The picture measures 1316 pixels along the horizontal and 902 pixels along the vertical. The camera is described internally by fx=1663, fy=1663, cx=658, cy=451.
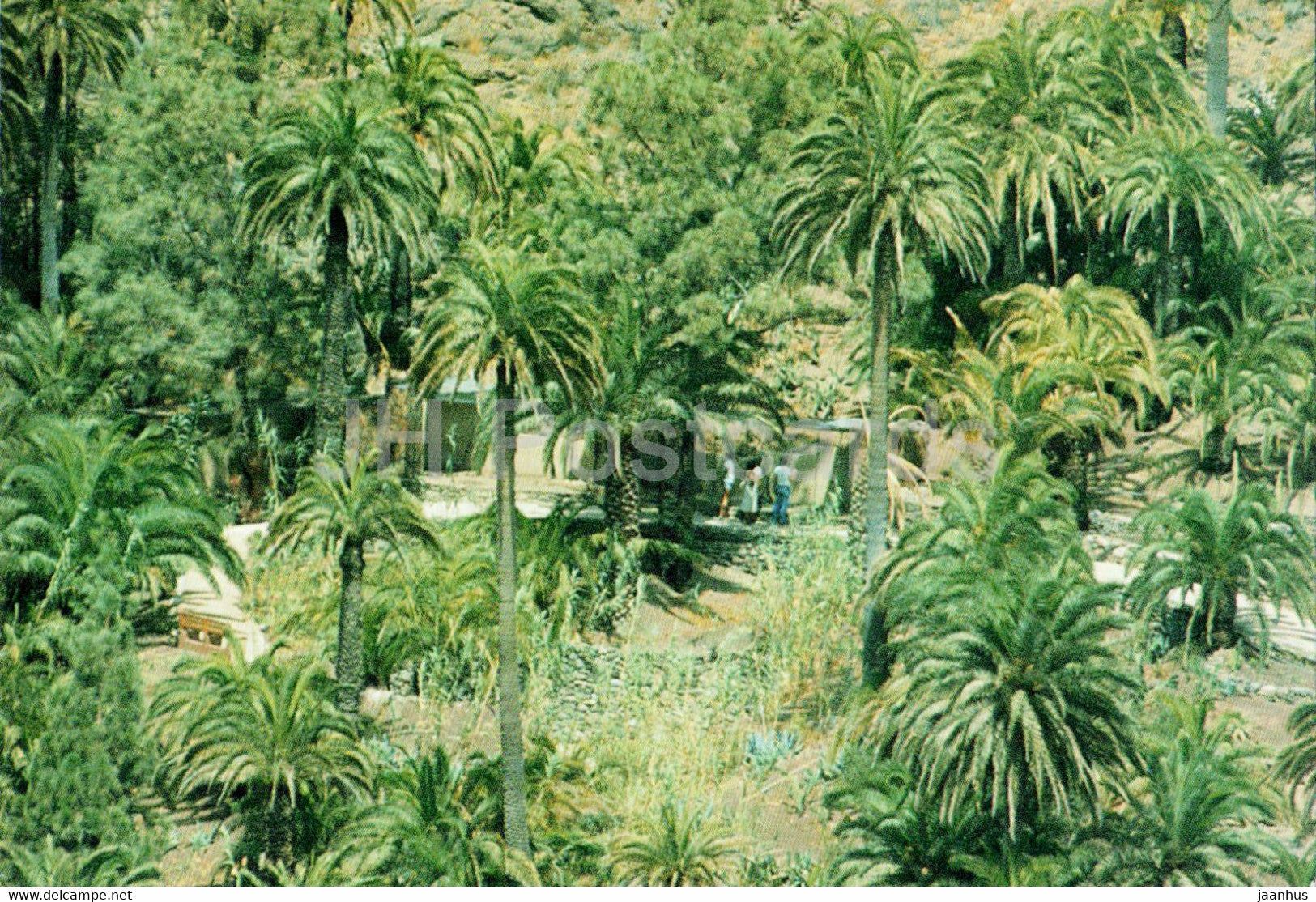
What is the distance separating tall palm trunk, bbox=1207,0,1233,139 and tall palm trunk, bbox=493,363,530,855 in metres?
26.2

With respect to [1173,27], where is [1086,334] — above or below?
below

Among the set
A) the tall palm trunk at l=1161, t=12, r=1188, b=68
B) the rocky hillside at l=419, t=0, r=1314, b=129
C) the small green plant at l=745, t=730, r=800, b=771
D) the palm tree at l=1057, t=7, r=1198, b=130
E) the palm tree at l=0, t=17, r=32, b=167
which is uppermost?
the rocky hillside at l=419, t=0, r=1314, b=129

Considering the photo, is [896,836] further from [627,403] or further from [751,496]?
[751,496]

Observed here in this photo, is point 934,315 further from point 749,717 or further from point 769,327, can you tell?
point 749,717

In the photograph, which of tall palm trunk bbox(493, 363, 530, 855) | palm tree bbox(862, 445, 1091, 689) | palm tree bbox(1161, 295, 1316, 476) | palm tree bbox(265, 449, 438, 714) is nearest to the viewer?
tall palm trunk bbox(493, 363, 530, 855)

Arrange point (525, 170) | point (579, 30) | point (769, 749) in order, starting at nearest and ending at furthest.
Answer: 1. point (769, 749)
2. point (525, 170)
3. point (579, 30)

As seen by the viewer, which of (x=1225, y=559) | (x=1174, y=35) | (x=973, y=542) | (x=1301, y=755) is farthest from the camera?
(x=1174, y=35)

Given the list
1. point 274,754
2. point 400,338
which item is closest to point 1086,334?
point 400,338

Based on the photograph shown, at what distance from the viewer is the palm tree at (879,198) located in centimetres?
2697

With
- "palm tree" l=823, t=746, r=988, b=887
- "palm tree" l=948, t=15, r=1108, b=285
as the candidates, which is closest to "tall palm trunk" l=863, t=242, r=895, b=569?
"palm tree" l=823, t=746, r=988, b=887

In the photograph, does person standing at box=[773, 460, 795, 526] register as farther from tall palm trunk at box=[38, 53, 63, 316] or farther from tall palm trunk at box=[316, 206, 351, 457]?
tall palm trunk at box=[38, 53, 63, 316]

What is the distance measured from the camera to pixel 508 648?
23.7 m

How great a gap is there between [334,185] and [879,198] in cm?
964

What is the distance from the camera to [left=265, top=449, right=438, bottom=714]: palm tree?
2577cm
